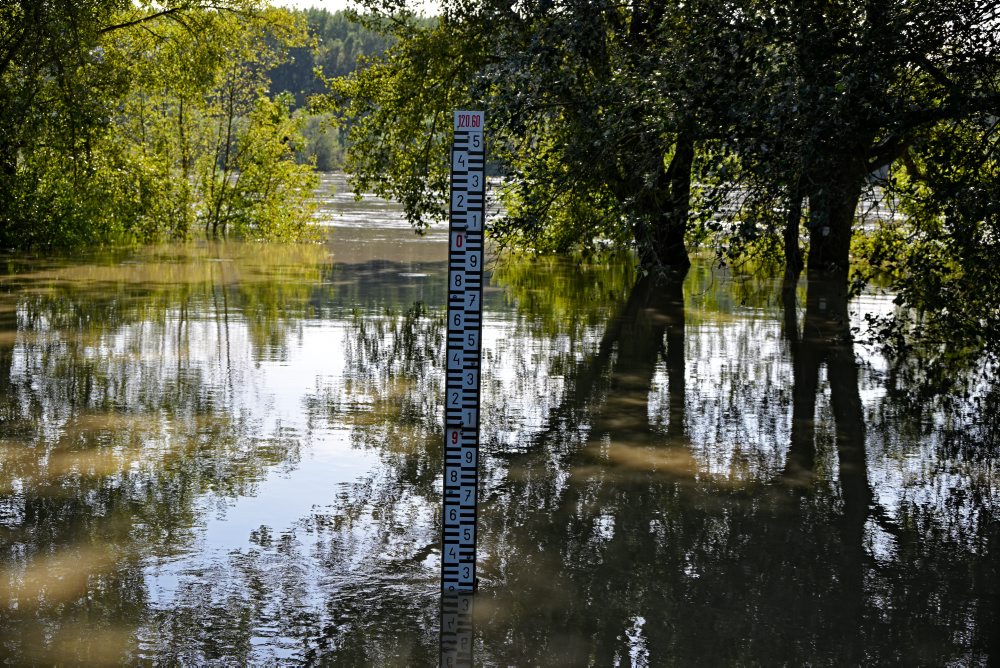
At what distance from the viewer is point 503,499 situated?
804 centimetres

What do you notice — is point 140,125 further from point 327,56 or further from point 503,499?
point 327,56

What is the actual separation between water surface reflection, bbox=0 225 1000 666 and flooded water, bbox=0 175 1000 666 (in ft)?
0.09

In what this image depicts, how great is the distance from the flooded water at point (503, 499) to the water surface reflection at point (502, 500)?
3 cm

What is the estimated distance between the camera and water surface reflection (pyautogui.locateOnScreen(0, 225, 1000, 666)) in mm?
5699

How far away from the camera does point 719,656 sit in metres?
5.48

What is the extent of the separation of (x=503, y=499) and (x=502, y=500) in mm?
25

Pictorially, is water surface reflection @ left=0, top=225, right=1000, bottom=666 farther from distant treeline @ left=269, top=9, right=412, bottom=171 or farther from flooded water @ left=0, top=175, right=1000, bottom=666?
distant treeline @ left=269, top=9, right=412, bottom=171

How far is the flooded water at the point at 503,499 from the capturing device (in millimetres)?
5688

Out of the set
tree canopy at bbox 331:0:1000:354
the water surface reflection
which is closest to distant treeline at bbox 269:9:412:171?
the water surface reflection

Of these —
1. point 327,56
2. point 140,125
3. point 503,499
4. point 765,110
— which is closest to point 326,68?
point 327,56

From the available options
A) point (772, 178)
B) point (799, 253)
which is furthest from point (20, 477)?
point (799, 253)

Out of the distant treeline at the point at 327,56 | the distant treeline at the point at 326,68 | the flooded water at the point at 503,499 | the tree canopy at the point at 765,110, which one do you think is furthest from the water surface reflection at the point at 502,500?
the distant treeline at the point at 327,56

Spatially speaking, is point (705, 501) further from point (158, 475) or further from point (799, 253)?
point (799, 253)

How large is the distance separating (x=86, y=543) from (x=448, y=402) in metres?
2.45
